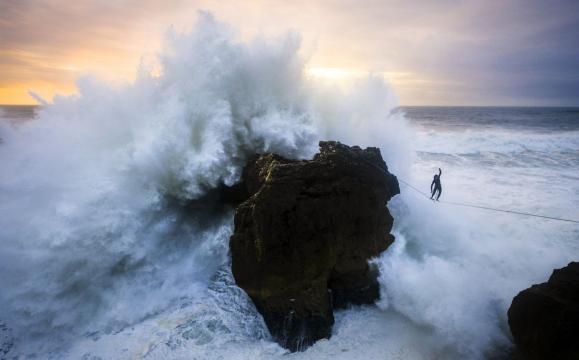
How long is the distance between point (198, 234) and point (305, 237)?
11.7ft

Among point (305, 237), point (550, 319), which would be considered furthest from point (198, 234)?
point (550, 319)

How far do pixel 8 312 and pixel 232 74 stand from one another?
746cm

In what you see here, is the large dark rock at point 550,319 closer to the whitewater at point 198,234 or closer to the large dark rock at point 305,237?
the whitewater at point 198,234

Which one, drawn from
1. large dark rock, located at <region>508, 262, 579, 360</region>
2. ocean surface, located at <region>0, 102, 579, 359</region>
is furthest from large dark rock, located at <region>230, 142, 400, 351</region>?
large dark rock, located at <region>508, 262, 579, 360</region>

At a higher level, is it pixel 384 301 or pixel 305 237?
pixel 305 237

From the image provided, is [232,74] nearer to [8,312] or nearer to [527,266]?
[8,312]

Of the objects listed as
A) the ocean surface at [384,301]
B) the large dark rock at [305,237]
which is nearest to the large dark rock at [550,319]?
the ocean surface at [384,301]

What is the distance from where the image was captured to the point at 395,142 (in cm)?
1087

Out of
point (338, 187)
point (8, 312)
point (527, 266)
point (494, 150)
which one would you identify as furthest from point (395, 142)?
point (494, 150)

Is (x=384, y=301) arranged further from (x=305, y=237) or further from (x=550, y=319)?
(x=550, y=319)

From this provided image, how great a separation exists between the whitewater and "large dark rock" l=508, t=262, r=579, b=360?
69 cm

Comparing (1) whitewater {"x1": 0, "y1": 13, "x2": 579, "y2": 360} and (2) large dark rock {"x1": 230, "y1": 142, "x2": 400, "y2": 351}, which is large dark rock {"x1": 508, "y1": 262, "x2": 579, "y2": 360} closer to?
(1) whitewater {"x1": 0, "y1": 13, "x2": 579, "y2": 360}

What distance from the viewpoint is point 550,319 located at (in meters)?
4.64

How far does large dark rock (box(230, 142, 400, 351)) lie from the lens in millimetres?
5602
